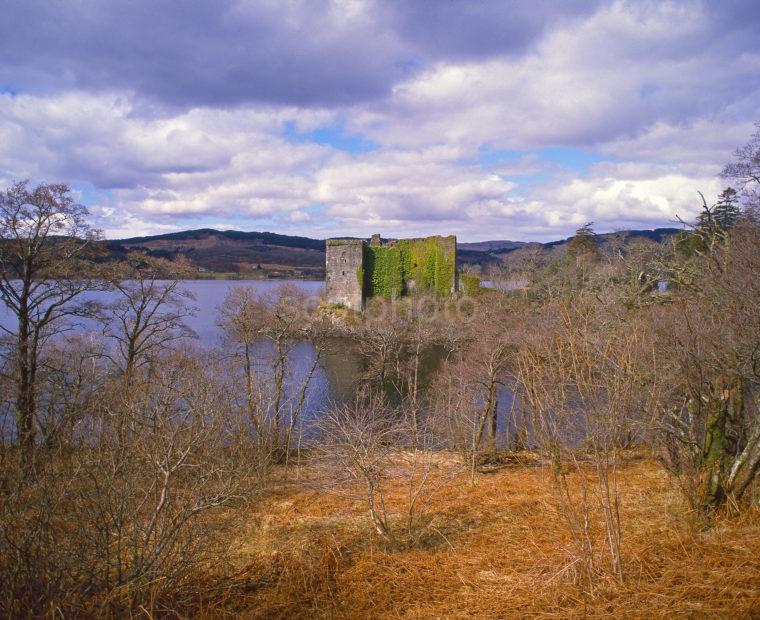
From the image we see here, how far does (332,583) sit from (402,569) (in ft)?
2.59

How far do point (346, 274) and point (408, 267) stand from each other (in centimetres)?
582

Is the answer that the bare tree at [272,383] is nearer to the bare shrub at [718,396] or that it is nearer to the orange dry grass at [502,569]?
the orange dry grass at [502,569]

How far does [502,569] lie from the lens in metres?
5.55

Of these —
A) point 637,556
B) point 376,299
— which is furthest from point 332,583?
point 376,299

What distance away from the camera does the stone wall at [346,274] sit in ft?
165

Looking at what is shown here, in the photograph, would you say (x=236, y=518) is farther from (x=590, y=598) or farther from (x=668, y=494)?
(x=668, y=494)

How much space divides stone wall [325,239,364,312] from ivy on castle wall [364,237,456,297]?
36.5 inches

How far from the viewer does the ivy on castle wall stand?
49.8m

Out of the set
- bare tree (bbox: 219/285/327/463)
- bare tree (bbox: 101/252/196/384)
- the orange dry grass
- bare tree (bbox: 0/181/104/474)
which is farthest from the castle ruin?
the orange dry grass

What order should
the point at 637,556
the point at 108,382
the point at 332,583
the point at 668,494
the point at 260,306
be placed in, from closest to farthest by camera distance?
the point at 637,556
the point at 332,583
the point at 668,494
the point at 108,382
the point at 260,306

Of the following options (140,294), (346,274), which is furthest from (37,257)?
(346,274)

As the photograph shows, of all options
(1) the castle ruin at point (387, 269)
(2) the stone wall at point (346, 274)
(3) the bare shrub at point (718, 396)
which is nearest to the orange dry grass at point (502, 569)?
(3) the bare shrub at point (718, 396)

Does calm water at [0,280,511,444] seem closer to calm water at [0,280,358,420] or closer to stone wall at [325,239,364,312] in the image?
calm water at [0,280,358,420]

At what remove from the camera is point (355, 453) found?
662 centimetres
